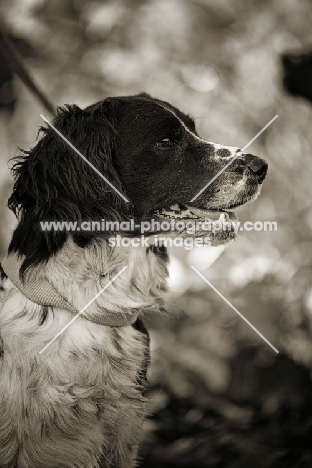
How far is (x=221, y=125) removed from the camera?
3.55 meters

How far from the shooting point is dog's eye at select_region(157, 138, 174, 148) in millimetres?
2209

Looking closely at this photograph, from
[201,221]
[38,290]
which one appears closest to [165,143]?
[201,221]

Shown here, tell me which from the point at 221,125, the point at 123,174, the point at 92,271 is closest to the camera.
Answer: the point at 92,271

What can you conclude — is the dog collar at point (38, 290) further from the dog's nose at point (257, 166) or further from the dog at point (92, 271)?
the dog's nose at point (257, 166)

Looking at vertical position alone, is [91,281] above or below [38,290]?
below

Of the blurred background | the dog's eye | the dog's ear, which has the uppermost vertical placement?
the dog's ear

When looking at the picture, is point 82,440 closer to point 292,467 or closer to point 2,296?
point 2,296

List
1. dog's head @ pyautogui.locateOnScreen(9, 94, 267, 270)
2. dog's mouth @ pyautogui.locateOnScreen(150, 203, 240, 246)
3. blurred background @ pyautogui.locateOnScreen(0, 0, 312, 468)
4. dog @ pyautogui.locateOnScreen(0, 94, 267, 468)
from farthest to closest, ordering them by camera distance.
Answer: blurred background @ pyautogui.locateOnScreen(0, 0, 312, 468) → dog's mouth @ pyautogui.locateOnScreen(150, 203, 240, 246) → dog's head @ pyautogui.locateOnScreen(9, 94, 267, 270) → dog @ pyautogui.locateOnScreen(0, 94, 267, 468)

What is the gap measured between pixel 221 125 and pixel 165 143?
143 centimetres

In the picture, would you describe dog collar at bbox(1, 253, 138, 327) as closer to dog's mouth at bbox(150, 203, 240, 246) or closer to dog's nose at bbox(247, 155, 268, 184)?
dog's mouth at bbox(150, 203, 240, 246)

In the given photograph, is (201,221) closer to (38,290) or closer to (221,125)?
(38,290)

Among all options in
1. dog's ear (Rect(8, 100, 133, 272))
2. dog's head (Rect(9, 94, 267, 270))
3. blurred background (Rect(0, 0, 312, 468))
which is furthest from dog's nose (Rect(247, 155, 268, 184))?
blurred background (Rect(0, 0, 312, 468))

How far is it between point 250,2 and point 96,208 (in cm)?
209

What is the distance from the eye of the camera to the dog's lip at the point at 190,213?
7.33 feet
